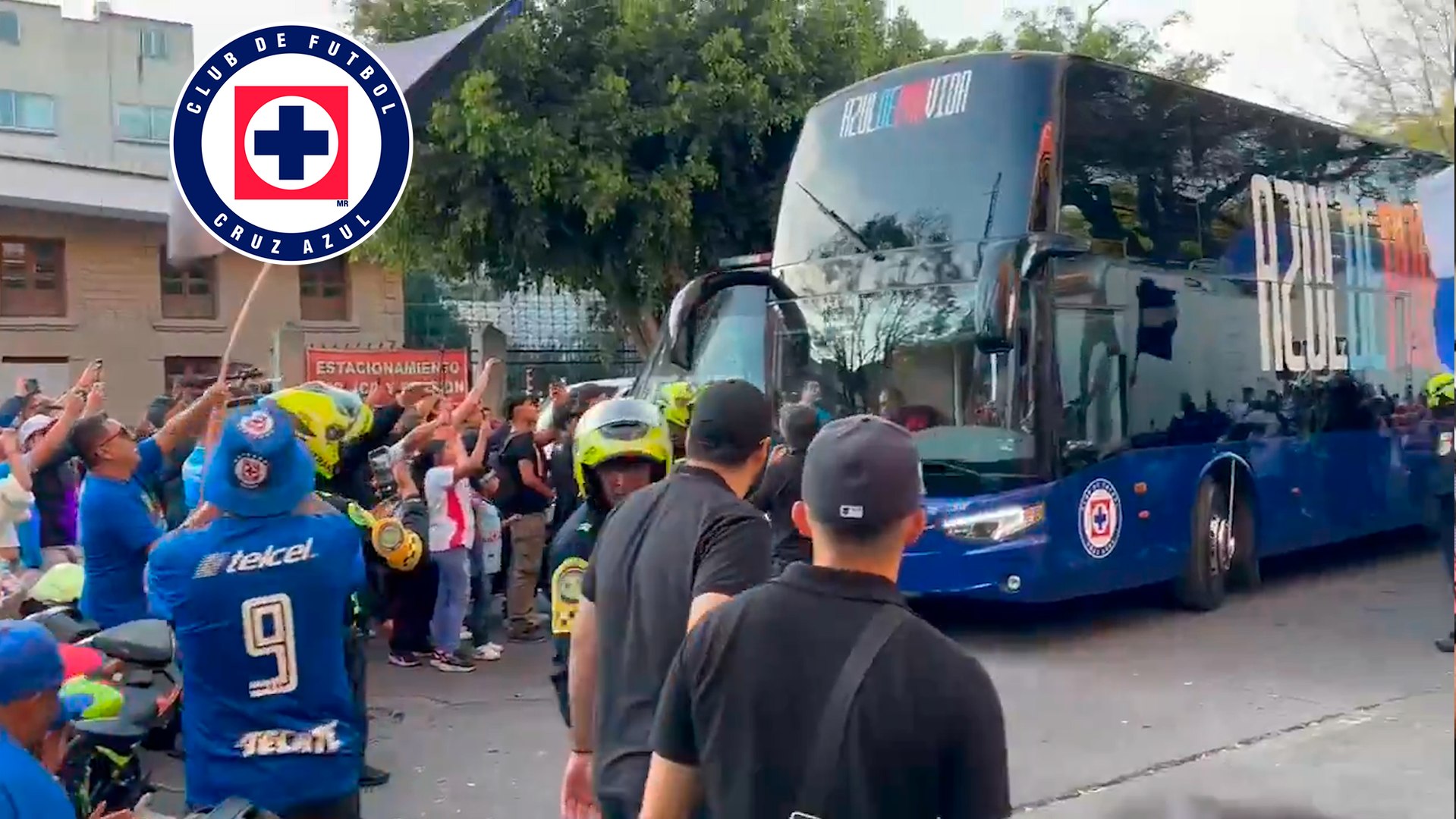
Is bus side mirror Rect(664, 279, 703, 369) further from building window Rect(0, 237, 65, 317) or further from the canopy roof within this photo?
building window Rect(0, 237, 65, 317)

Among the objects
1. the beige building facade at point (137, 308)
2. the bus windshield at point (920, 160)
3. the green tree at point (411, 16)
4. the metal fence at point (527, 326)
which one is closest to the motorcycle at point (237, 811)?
the bus windshield at point (920, 160)

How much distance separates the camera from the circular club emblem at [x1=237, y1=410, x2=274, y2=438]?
3.75 meters

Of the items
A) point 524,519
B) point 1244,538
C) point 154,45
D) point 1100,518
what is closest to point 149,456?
point 524,519

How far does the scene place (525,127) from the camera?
18.0 metres

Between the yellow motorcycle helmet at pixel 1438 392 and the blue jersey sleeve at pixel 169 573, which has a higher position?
the yellow motorcycle helmet at pixel 1438 392

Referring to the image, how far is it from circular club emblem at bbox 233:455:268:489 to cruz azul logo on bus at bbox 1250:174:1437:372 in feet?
31.3

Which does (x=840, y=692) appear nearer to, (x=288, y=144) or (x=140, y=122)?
(x=288, y=144)

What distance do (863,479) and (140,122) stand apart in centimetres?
3875

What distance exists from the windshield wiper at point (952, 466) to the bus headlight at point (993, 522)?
0.25 metres

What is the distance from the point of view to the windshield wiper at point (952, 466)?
9.38 metres

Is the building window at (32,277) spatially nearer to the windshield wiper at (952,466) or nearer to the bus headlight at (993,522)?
the windshield wiper at (952,466)

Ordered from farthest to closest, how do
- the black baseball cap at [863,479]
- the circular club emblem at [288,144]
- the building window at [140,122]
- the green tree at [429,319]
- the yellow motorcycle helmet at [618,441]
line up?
the building window at [140,122]
the green tree at [429,319]
the circular club emblem at [288,144]
the yellow motorcycle helmet at [618,441]
the black baseball cap at [863,479]

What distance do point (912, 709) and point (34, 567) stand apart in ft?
25.5

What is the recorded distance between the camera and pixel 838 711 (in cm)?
226
